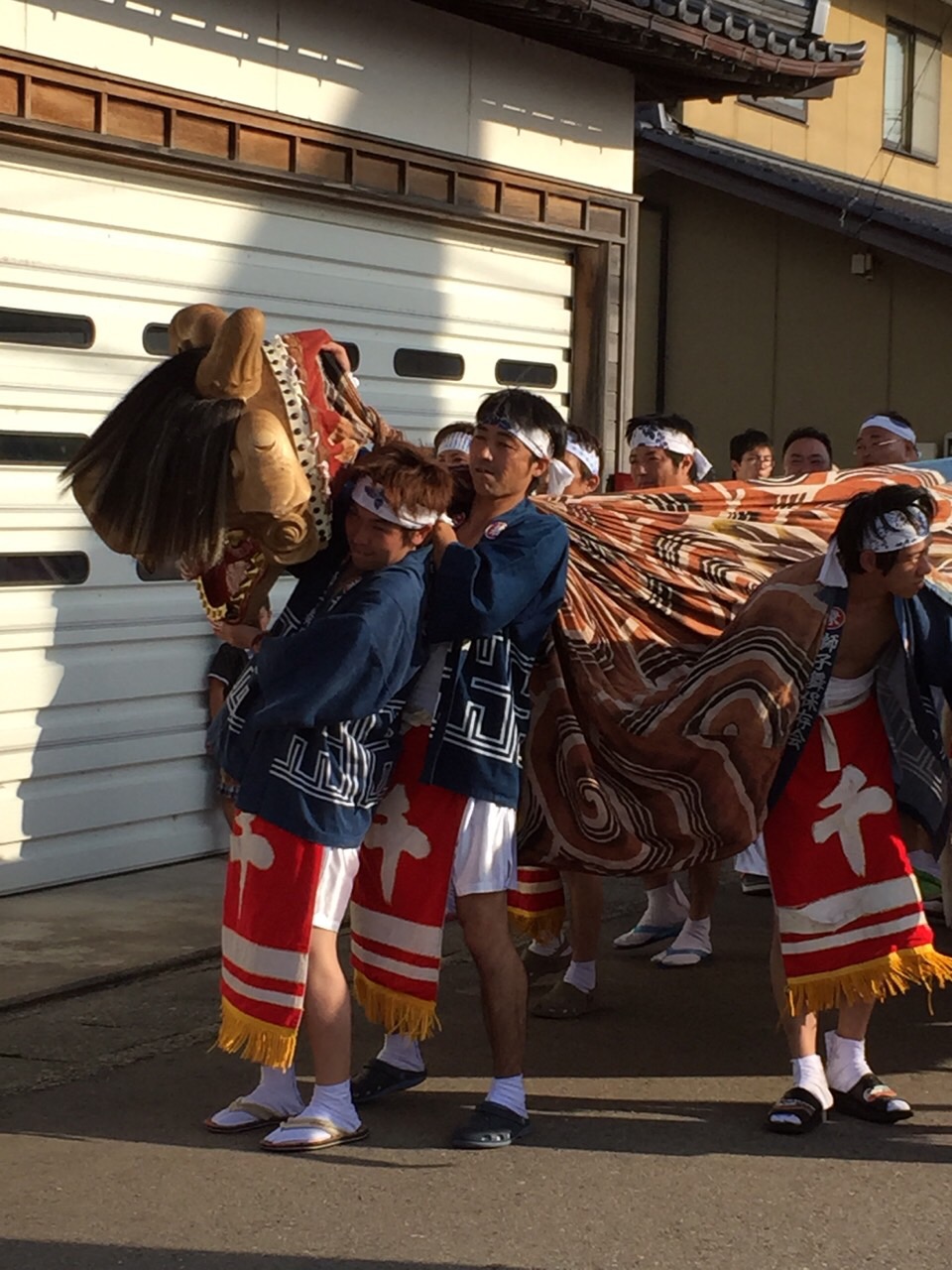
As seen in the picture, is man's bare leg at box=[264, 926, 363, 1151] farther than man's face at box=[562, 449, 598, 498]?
No

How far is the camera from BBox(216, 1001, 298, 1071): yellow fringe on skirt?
14.2 feet

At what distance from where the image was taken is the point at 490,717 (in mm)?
4496

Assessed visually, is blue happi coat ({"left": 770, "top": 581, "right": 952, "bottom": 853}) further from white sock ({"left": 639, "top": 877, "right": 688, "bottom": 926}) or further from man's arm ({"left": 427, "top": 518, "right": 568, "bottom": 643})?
white sock ({"left": 639, "top": 877, "right": 688, "bottom": 926})

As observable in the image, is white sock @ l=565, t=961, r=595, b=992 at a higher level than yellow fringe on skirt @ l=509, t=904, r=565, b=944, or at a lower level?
lower

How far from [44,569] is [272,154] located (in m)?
1.96

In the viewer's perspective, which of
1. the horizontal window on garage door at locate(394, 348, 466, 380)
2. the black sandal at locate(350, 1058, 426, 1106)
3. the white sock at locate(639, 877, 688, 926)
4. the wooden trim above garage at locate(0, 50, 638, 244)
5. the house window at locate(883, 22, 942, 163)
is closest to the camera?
the black sandal at locate(350, 1058, 426, 1106)

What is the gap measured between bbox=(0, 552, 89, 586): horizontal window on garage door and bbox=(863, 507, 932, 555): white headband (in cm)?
347

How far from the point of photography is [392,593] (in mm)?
4301

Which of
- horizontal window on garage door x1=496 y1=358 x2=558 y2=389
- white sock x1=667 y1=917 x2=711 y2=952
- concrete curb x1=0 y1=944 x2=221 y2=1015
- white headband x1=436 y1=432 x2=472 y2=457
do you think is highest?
horizontal window on garage door x1=496 y1=358 x2=558 y2=389

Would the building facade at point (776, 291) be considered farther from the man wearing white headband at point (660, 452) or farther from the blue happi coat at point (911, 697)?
the blue happi coat at point (911, 697)

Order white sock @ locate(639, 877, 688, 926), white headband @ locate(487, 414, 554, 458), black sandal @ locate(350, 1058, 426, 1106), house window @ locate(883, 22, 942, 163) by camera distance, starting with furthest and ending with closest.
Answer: house window @ locate(883, 22, 942, 163), white sock @ locate(639, 877, 688, 926), black sandal @ locate(350, 1058, 426, 1106), white headband @ locate(487, 414, 554, 458)

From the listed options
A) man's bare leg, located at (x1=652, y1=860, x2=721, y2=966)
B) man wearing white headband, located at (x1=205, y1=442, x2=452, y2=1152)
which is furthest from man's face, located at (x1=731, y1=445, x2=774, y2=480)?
man wearing white headband, located at (x1=205, y1=442, x2=452, y2=1152)

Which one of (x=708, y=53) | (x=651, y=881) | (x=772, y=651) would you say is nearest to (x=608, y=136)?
(x=708, y=53)

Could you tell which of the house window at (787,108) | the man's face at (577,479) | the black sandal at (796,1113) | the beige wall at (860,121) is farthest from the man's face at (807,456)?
the house window at (787,108)
